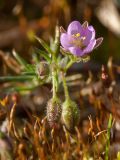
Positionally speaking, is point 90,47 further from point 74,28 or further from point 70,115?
point 70,115

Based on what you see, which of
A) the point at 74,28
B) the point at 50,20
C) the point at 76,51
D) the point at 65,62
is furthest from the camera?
the point at 50,20

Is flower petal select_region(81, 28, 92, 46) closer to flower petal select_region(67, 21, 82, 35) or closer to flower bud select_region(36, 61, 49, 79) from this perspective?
flower petal select_region(67, 21, 82, 35)

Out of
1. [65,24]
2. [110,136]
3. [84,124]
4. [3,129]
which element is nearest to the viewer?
[110,136]

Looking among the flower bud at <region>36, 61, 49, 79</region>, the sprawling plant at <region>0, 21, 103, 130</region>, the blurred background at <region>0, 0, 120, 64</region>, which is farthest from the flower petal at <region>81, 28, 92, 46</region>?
the blurred background at <region>0, 0, 120, 64</region>

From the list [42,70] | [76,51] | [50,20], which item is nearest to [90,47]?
[76,51]

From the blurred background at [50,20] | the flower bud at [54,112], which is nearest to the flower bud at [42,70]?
the flower bud at [54,112]

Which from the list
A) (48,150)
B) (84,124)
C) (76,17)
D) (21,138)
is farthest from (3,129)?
(76,17)

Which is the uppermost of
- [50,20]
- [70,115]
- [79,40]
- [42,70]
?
[50,20]

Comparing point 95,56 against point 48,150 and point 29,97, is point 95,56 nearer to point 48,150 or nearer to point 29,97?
point 29,97
